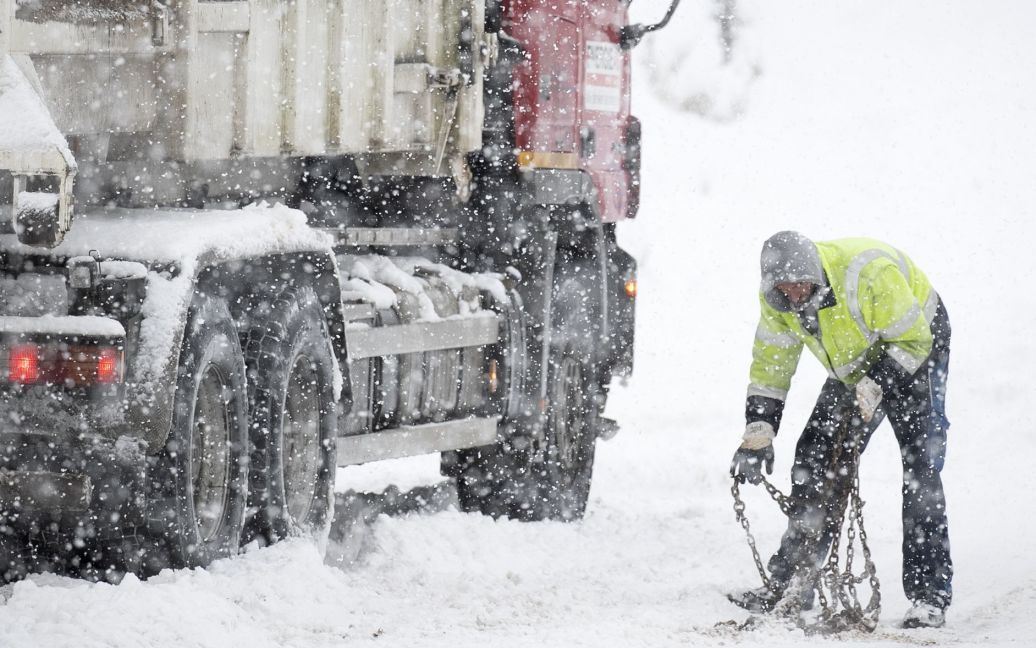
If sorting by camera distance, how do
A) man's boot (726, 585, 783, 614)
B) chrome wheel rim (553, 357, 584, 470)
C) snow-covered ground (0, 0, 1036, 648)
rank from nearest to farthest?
snow-covered ground (0, 0, 1036, 648)
man's boot (726, 585, 783, 614)
chrome wheel rim (553, 357, 584, 470)

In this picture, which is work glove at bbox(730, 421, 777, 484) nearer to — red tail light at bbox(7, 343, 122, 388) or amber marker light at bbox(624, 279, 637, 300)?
red tail light at bbox(7, 343, 122, 388)

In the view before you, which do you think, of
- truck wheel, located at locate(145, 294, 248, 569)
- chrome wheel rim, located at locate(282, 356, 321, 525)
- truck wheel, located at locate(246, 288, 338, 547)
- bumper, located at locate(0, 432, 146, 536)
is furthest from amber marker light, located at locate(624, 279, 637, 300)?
bumper, located at locate(0, 432, 146, 536)

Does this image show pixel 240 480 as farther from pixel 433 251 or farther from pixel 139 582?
pixel 433 251

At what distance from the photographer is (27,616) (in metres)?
4.44

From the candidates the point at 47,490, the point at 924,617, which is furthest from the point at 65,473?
the point at 924,617

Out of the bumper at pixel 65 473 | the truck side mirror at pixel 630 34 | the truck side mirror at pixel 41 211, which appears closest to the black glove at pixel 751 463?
the bumper at pixel 65 473

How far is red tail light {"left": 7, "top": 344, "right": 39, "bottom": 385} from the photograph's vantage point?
4.70 m

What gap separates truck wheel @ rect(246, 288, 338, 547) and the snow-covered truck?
1 cm

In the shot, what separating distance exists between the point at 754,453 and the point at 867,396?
542 millimetres

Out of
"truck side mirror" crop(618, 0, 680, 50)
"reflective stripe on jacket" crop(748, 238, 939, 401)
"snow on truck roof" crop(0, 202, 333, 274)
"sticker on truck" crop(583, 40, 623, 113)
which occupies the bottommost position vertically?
"reflective stripe on jacket" crop(748, 238, 939, 401)

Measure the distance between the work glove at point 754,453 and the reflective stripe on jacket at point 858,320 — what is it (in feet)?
0.49

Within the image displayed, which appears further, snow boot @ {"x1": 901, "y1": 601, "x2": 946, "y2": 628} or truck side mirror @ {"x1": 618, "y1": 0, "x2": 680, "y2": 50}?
truck side mirror @ {"x1": 618, "y1": 0, "x2": 680, "y2": 50}

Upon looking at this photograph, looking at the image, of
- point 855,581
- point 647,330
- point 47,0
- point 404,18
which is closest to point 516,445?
point 404,18

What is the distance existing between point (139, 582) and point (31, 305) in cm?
88
